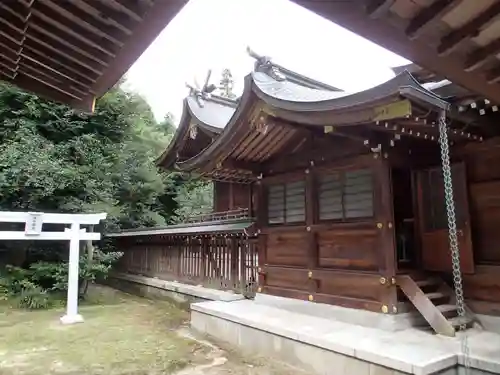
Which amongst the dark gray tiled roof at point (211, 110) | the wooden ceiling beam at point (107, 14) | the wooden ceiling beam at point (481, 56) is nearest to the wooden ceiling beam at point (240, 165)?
the dark gray tiled roof at point (211, 110)

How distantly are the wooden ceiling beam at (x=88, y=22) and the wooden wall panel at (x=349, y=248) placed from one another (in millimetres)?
4305

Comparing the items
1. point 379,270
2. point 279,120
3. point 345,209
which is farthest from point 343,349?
point 279,120

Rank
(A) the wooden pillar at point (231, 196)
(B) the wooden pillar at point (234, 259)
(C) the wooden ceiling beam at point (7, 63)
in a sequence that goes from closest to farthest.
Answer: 1. (C) the wooden ceiling beam at point (7, 63)
2. (B) the wooden pillar at point (234, 259)
3. (A) the wooden pillar at point (231, 196)

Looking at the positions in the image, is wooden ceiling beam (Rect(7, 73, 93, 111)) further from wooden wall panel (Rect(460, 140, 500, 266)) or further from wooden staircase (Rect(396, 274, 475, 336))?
wooden wall panel (Rect(460, 140, 500, 266))

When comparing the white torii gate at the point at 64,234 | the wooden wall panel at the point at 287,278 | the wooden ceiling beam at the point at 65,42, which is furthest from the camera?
the white torii gate at the point at 64,234

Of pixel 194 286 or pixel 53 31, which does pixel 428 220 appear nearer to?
pixel 53 31

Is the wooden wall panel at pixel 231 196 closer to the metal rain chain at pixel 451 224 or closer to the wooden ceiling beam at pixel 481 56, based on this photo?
the metal rain chain at pixel 451 224

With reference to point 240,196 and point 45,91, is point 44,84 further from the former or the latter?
point 240,196

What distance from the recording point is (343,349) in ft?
14.3

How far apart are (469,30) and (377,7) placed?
487 millimetres

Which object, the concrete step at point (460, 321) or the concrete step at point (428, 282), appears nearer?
the concrete step at point (460, 321)

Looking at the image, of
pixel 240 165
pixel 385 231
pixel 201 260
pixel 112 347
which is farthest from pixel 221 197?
pixel 385 231

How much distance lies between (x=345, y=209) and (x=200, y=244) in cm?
501

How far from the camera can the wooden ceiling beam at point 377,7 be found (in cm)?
166
